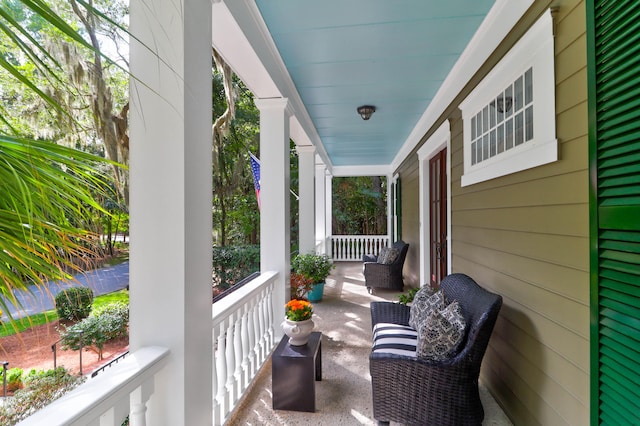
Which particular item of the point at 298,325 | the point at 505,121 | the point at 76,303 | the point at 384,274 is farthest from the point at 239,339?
the point at 384,274

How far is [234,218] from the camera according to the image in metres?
8.73

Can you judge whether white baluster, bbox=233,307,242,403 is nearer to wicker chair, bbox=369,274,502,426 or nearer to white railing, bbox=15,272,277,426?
white railing, bbox=15,272,277,426

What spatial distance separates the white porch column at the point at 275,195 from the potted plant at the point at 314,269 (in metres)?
1.50

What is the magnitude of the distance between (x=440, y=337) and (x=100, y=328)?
8.19ft

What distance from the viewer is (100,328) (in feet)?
8.39

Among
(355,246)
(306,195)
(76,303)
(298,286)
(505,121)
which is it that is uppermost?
(505,121)

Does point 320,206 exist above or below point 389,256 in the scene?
above

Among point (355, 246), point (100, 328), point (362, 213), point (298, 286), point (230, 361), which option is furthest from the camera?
point (362, 213)

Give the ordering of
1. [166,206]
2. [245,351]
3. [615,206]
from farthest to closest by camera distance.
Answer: [245,351]
[166,206]
[615,206]

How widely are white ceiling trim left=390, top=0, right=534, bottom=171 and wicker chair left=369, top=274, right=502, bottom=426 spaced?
1684 mm

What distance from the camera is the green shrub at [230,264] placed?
270 inches

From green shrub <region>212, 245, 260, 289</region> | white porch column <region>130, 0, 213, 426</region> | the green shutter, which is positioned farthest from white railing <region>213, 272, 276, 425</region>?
green shrub <region>212, 245, 260, 289</region>

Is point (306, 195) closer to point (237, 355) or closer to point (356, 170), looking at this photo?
point (237, 355)

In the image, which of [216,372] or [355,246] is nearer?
[216,372]
